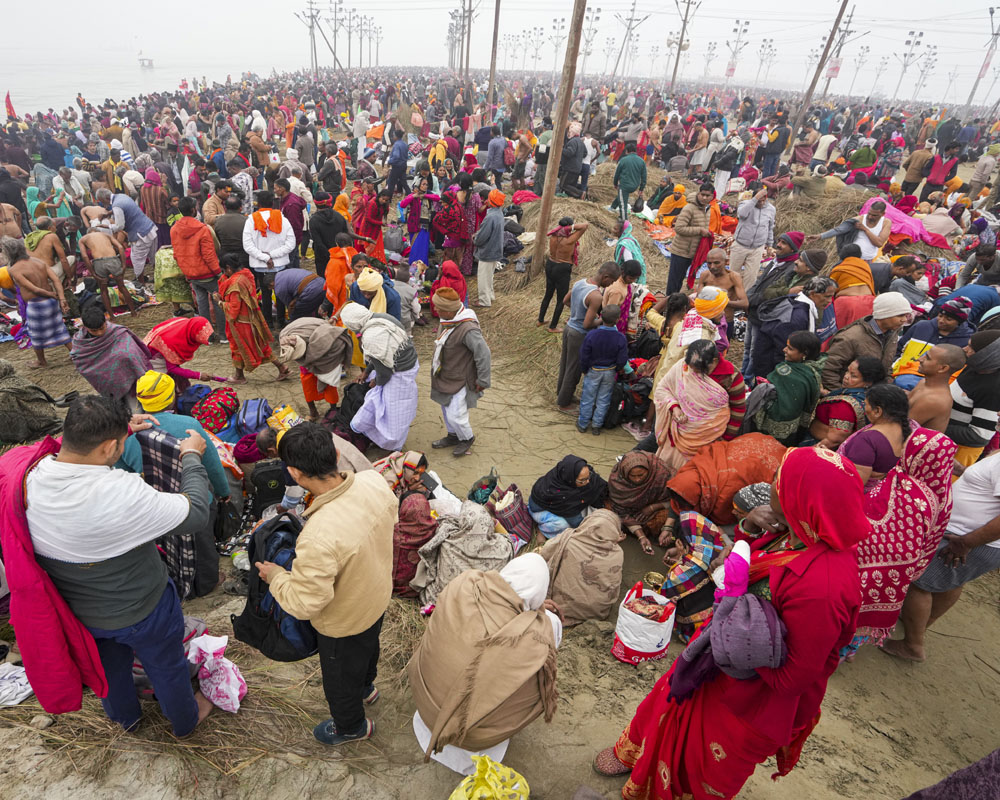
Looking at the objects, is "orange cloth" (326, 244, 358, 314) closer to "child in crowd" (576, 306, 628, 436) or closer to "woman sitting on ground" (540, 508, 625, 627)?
"child in crowd" (576, 306, 628, 436)

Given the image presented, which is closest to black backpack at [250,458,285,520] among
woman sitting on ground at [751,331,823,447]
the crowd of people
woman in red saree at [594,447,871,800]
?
the crowd of people

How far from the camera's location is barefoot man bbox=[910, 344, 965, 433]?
3600 mm

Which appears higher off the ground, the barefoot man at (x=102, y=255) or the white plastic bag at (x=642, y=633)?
the barefoot man at (x=102, y=255)

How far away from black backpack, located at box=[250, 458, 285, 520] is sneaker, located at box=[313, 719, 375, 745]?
1931 mm

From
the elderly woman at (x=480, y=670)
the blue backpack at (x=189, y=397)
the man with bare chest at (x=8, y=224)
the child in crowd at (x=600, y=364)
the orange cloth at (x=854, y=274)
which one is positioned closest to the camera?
the elderly woman at (x=480, y=670)

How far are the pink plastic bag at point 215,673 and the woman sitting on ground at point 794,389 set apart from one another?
13.8 feet

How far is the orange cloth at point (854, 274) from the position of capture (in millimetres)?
5719

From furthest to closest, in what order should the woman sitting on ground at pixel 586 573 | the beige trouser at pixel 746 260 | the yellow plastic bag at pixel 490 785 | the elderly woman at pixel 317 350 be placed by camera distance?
the beige trouser at pixel 746 260, the elderly woman at pixel 317 350, the woman sitting on ground at pixel 586 573, the yellow plastic bag at pixel 490 785

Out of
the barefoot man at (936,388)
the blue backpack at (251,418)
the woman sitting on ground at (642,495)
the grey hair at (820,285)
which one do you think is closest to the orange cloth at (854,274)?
the grey hair at (820,285)

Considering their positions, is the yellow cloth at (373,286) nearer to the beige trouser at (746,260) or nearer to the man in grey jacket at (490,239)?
the man in grey jacket at (490,239)

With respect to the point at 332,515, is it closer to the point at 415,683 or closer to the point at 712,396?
the point at 415,683

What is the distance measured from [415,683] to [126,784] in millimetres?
1310

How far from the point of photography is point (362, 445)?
5.54 m

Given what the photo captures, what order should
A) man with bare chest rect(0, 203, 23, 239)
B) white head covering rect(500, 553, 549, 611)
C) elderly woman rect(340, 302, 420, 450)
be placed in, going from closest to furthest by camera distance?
white head covering rect(500, 553, 549, 611) < elderly woman rect(340, 302, 420, 450) < man with bare chest rect(0, 203, 23, 239)
